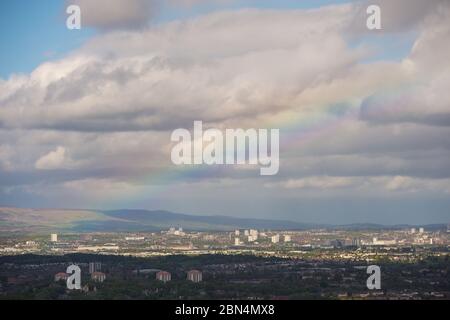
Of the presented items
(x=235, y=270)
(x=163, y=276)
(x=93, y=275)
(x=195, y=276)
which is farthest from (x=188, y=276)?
(x=235, y=270)

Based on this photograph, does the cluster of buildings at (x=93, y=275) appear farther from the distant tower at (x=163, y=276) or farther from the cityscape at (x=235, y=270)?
the distant tower at (x=163, y=276)

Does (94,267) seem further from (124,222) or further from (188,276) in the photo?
(124,222)

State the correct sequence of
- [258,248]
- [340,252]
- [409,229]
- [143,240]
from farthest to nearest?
1. [409,229]
2. [143,240]
3. [258,248]
4. [340,252]

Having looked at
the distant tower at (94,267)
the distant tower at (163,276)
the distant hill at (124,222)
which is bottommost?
the distant tower at (163,276)

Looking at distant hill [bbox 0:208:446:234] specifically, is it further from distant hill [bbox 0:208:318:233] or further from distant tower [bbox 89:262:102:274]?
distant tower [bbox 89:262:102:274]

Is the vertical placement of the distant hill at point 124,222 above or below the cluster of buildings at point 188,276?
above

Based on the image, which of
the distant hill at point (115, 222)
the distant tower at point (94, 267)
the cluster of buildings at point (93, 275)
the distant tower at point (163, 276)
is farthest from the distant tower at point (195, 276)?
the distant hill at point (115, 222)
